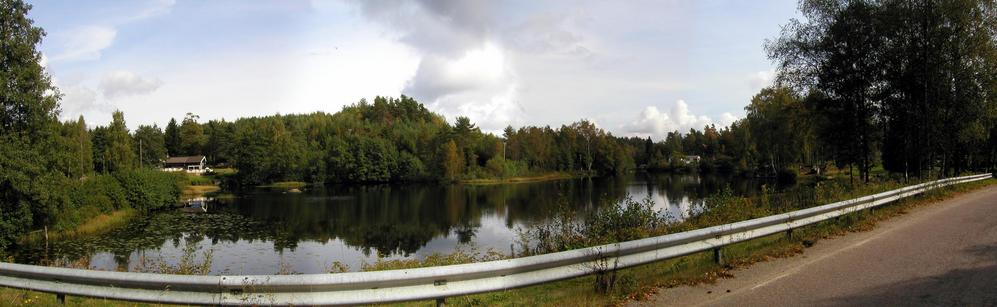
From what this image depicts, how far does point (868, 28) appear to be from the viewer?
24.9 meters

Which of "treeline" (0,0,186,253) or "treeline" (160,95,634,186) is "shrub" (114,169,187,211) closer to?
"treeline" (0,0,186,253)

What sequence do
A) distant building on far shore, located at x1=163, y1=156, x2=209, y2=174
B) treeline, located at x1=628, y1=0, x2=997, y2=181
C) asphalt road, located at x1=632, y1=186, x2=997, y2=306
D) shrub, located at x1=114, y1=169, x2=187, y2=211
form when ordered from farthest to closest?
distant building on far shore, located at x1=163, y1=156, x2=209, y2=174 < shrub, located at x1=114, y1=169, x2=187, y2=211 < treeline, located at x1=628, y1=0, x2=997, y2=181 < asphalt road, located at x1=632, y1=186, x2=997, y2=306

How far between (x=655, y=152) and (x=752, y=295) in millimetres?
155802

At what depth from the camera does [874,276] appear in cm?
761

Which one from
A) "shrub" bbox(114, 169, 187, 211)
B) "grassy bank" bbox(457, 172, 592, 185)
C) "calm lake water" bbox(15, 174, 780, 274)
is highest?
"shrub" bbox(114, 169, 187, 211)

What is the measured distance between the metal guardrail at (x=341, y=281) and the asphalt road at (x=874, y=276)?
2.59 ft

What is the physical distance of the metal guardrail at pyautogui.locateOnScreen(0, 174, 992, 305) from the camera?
5766 millimetres

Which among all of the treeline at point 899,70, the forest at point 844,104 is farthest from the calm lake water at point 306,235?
the treeline at point 899,70

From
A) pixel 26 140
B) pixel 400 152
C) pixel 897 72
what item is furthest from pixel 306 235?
pixel 400 152

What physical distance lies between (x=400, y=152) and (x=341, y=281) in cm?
11531

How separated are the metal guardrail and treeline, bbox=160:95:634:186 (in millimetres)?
100536

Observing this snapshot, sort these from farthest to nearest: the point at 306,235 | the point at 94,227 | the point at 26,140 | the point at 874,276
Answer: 1. the point at 94,227
2. the point at 306,235
3. the point at 26,140
4. the point at 874,276

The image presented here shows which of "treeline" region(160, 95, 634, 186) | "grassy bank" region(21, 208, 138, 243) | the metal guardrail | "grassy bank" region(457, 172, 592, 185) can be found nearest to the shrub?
"grassy bank" region(21, 208, 138, 243)

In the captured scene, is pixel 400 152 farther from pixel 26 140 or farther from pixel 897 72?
pixel 897 72
